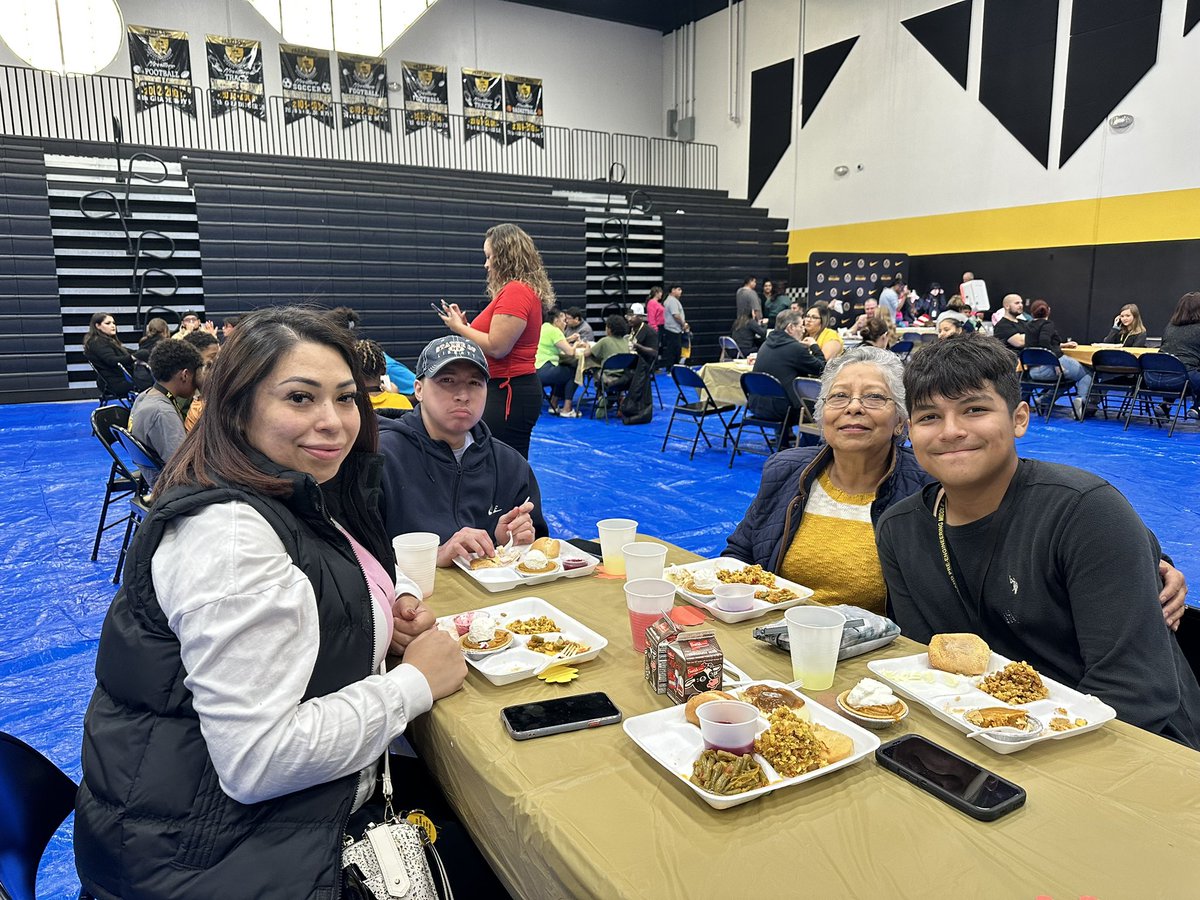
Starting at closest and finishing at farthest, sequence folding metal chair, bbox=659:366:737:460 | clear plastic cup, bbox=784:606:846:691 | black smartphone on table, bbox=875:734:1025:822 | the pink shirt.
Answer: black smartphone on table, bbox=875:734:1025:822
clear plastic cup, bbox=784:606:846:691
folding metal chair, bbox=659:366:737:460
the pink shirt

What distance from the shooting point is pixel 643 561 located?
1.73 meters

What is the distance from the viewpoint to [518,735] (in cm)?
116

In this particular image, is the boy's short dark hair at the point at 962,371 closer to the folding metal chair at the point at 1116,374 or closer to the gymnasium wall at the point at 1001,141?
the folding metal chair at the point at 1116,374

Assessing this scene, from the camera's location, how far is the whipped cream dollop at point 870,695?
3.99 ft

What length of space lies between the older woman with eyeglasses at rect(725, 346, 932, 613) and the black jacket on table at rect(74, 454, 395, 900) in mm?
1333

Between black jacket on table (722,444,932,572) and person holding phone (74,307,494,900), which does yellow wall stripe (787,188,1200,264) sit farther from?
person holding phone (74,307,494,900)

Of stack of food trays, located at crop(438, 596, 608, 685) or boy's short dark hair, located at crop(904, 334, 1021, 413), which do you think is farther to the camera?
boy's short dark hair, located at crop(904, 334, 1021, 413)

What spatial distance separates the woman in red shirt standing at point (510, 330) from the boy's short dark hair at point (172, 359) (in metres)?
1.34

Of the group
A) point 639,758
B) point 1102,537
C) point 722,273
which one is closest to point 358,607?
point 639,758

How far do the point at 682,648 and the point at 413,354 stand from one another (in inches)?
501

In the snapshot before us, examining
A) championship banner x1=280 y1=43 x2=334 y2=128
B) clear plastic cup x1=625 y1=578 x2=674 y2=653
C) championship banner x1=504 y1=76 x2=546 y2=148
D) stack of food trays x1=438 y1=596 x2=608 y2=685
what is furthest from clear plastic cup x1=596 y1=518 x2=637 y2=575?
championship banner x1=504 y1=76 x2=546 y2=148

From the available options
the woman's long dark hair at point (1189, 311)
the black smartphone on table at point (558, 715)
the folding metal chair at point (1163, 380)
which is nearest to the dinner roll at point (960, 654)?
the black smartphone on table at point (558, 715)

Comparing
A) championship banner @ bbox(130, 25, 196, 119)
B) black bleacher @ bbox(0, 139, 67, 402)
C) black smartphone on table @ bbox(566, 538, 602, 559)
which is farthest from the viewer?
championship banner @ bbox(130, 25, 196, 119)

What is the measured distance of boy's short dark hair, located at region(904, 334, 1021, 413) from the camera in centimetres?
156
